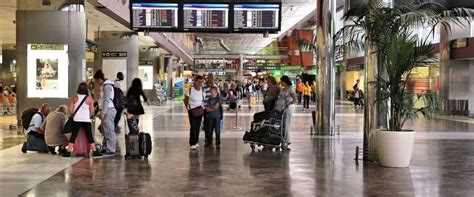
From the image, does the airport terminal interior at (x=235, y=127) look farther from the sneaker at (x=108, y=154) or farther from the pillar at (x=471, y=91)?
the pillar at (x=471, y=91)

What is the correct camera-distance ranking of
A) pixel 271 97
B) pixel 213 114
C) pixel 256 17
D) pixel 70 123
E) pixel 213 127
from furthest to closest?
pixel 256 17 → pixel 213 127 → pixel 213 114 → pixel 271 97 → pixel 70 123

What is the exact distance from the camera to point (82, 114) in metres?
10.2

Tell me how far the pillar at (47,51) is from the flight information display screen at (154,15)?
1692mm

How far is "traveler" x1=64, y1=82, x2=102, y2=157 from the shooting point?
10.2 meters

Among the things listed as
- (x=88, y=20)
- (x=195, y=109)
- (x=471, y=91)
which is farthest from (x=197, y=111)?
(x=471, y=91)

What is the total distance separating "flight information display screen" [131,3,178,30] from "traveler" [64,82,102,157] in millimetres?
5190

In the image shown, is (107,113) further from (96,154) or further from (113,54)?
Answer: (113,54)

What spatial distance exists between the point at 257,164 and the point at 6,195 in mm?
4115

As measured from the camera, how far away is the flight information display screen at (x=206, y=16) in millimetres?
15414

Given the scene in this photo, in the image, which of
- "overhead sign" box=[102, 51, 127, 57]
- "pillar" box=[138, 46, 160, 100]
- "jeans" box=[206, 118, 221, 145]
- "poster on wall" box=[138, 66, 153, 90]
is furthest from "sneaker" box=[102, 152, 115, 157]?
"poster on wall" box=[138, 66, 153, 90]

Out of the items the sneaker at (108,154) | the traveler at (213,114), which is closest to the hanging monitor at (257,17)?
the traveler at (213,114)

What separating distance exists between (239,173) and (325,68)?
7.13 m

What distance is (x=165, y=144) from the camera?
493 inches

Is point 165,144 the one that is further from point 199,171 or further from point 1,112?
point 1,112
